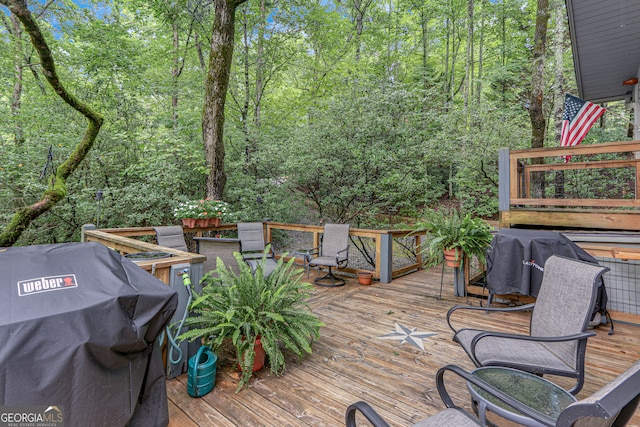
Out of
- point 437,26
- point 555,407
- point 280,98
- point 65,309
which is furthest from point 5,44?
point 437,26

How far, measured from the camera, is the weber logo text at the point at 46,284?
125 centimetres

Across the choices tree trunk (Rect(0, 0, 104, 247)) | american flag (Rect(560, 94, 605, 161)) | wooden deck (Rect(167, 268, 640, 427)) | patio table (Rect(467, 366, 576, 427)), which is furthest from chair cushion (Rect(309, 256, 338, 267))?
american flag (Rect(560, 94, 605, 161))

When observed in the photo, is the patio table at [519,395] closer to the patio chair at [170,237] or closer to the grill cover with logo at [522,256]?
the grill cover with logo at [522,256]

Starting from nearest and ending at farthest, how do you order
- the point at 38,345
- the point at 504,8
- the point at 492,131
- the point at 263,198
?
the point at 38,345 → the point at 263,198 → the point at 492,131 → the point at 504,8

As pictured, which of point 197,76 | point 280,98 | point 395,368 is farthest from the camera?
point 280,98

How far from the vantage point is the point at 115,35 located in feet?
21.9

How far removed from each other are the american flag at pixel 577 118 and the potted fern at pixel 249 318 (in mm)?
6028

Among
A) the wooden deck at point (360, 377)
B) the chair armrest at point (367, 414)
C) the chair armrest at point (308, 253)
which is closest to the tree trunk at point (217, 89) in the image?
the chair armrest at point (308, 253)

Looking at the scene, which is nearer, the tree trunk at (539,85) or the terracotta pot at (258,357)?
the terracotta pot at (258,357)

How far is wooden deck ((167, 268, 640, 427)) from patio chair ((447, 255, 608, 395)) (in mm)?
442

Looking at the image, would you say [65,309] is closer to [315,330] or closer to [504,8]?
[315,330]

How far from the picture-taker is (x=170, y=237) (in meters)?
4.42

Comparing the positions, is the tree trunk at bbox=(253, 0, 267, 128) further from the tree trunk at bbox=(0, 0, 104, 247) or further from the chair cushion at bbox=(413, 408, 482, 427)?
the chair cushion at bbox=(413, 408, 482, 427)

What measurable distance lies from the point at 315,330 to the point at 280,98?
27.3ft
